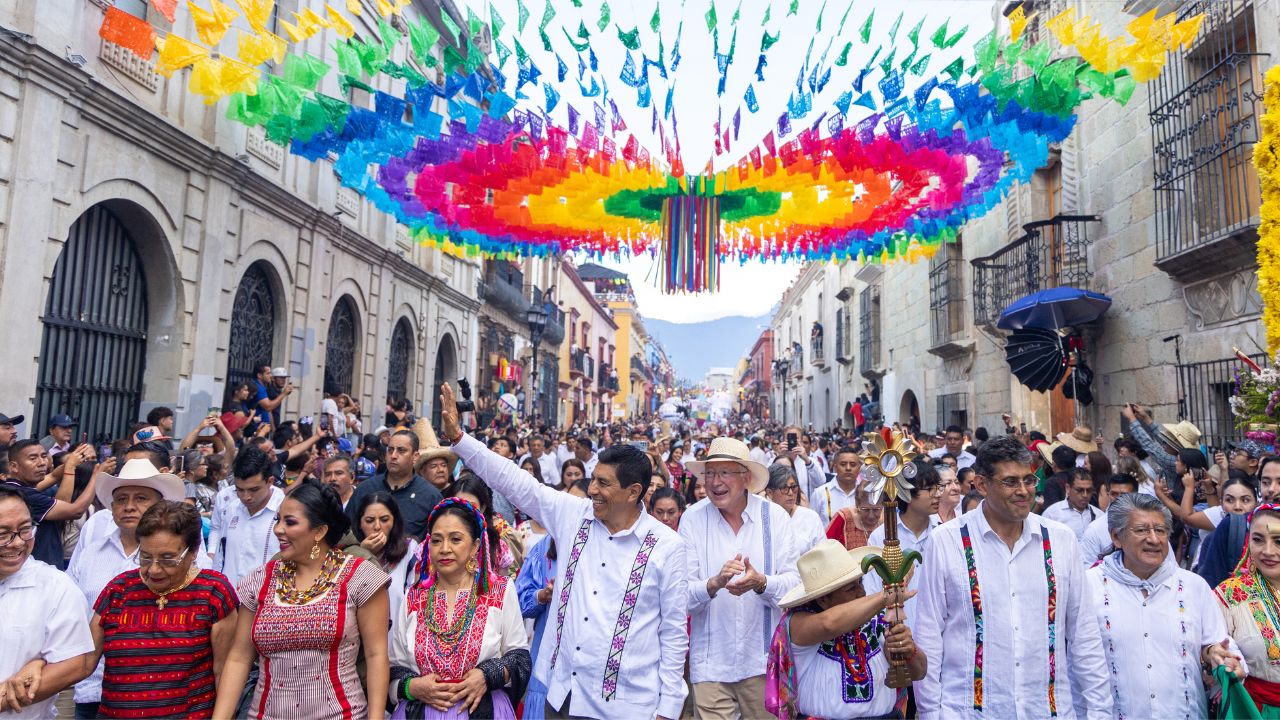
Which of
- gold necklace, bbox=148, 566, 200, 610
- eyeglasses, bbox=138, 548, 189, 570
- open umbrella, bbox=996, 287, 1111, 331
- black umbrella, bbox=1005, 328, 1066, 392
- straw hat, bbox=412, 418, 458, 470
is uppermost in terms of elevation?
open umbrella, bbox=996, 287, 1111, 331

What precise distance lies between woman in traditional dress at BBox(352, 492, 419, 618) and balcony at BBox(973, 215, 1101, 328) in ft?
31.0

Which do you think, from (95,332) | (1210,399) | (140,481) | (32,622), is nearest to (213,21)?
(140,481)

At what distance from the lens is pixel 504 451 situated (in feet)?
23.4

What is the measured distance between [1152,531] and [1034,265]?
883cm

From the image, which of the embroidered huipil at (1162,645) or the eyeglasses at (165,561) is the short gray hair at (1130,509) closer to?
the embroidered huipil at (1162,645)

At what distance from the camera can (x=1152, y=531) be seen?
10.5 feet

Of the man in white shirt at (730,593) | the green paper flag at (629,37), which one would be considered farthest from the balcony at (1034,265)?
the man in white shirt at (730,593)

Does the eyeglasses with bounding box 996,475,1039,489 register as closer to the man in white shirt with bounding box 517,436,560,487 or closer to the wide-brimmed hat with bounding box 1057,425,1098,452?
the wide-brimmed hat with bounding box 1057,425,1098,452

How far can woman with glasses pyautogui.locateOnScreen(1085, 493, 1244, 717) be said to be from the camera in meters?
3.15

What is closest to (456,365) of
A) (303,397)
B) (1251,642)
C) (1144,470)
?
(303,397)

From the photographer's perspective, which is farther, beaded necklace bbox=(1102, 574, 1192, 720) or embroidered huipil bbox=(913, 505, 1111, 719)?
beaded necklace bbox=(1102, 574, 1192, 720)

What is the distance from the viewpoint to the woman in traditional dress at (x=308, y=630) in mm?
2883

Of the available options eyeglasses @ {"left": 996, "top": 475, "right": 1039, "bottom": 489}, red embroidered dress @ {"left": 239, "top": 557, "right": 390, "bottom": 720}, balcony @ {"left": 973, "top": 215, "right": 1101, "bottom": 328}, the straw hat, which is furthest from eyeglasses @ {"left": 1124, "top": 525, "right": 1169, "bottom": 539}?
balcony @ {"left": 973, "top": 215, "right": 1101, "bottom": 328}

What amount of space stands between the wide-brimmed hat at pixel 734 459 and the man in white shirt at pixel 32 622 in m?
2.67
